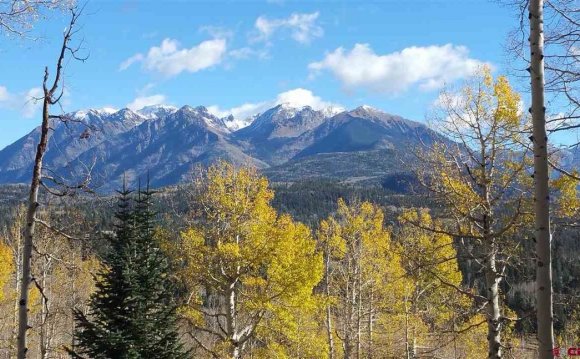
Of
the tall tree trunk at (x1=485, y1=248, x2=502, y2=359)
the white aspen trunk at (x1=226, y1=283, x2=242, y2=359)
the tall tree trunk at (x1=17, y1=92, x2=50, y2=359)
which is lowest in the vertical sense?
the white aspen trunk at (x1=226, y1=283, x2=242, y2=359)

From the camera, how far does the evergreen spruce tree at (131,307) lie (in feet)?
46.5

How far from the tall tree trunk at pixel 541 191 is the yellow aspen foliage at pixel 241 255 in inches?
450

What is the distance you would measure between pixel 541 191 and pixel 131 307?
12.2 m

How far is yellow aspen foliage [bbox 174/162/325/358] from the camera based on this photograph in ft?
55.7

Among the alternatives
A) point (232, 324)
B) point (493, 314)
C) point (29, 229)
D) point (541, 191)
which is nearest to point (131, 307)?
point (232, 324)

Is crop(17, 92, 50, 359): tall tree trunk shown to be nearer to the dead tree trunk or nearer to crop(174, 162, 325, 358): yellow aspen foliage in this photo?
the dead tree trunk

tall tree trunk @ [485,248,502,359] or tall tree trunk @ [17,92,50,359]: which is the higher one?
tall tree trunk @ [17,92,50,359]

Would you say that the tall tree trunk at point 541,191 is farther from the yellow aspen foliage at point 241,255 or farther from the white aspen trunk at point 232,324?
the white aspen trunk at point 232,324

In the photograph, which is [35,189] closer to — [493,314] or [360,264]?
[493,314]

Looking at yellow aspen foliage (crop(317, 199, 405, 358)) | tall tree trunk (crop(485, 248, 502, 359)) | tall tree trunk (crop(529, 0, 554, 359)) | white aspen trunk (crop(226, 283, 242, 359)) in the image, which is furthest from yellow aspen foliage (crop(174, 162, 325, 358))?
tall tree trunk (crop(529, 0, 554, 359))

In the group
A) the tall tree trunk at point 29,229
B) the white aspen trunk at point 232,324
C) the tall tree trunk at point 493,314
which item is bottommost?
the white aspen trunk at point 232,324

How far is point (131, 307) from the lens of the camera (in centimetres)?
1481

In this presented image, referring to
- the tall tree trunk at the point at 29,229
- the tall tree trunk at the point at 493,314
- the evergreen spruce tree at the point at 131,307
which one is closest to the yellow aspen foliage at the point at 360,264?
the evergreen spruce tree at the point at 131,307

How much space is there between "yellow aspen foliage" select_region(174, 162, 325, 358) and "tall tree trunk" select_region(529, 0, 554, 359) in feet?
37.5
